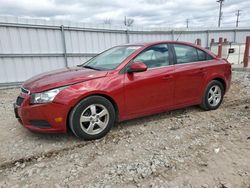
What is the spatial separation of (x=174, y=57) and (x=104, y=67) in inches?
53.1

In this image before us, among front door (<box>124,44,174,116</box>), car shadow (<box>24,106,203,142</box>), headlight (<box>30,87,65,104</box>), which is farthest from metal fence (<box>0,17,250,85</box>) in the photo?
headlight (<box>30,87,65,104</box>)

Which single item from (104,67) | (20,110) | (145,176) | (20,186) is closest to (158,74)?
(104,67)

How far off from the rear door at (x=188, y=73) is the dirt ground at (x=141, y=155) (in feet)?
1.40

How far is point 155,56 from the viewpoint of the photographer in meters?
3.82

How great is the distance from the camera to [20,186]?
2.28m

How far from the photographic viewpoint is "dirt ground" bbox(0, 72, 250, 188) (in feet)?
7.58

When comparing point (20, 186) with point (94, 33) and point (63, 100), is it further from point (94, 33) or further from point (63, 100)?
point (94, 33)

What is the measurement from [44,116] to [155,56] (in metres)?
2.14

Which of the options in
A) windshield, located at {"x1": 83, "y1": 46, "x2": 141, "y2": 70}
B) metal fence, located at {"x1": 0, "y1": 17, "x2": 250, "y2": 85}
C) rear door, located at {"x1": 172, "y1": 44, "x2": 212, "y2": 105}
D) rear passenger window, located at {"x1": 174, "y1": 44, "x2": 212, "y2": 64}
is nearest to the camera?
windshield, located at {"x1": 83, "y1": 46, "x2": 141, "y2": 70}

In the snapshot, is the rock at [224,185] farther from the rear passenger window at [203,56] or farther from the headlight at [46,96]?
the rear passenger window at [203,56]

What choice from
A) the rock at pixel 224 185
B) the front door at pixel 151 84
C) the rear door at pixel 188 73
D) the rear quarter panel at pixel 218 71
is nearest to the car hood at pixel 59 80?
the front door at pixel 151 84

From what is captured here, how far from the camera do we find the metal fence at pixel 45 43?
7715 mm

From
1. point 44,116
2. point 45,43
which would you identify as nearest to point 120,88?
point 44,116

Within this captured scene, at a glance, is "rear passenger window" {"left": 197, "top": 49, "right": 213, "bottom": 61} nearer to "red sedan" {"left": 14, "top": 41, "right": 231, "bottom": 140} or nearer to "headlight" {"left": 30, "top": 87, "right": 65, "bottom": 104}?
"red sedan" {"left": 14, "top": 41, "right": 231, "bottom": 140}
